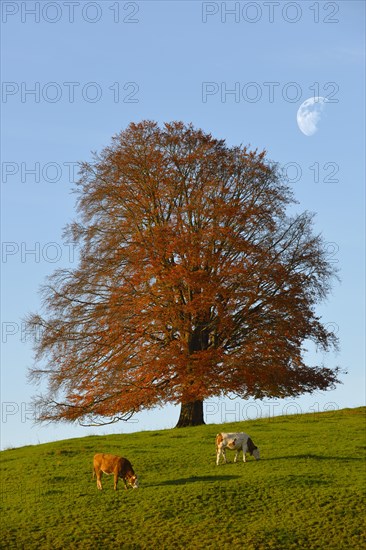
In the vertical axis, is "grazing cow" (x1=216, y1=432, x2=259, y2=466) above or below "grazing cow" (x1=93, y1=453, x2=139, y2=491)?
above

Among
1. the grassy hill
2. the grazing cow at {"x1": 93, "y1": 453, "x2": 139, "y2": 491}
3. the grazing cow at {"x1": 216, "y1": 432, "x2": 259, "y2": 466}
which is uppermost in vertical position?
the grazing cow at {"x1": 216, "y1": 432, "x2": 259, "y2": 466}

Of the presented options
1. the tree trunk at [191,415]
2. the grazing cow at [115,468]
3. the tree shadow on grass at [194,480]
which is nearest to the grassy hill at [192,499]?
the tree shadow on grass at [194,480]

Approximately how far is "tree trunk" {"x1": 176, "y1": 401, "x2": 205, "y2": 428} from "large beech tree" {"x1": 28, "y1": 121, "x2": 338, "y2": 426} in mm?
68

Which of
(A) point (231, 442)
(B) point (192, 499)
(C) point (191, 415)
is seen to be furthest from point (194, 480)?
(C) point (191, 415)

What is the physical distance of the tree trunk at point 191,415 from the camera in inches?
1569

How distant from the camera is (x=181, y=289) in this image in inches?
1545

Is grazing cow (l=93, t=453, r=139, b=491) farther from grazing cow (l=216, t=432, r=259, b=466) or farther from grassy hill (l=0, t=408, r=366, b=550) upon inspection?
grazing cow (l=216, t=432, r=259, b=466)

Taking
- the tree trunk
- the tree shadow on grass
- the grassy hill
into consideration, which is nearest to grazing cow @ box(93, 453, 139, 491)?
the grassy hill

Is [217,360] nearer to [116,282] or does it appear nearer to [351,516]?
[116,282]

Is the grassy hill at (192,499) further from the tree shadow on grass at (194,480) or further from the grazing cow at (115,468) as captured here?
the grazing cow at (115,468)

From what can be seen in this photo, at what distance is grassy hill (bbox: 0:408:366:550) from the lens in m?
22.2

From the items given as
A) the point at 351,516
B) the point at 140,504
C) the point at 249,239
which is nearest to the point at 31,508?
the point at 140,504

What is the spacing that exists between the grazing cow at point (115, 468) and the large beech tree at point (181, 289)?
1046 cm

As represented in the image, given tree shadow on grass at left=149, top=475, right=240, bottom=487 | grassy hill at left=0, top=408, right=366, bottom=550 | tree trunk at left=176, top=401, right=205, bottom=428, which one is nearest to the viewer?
grassy hill at left=0, top=408, right=366, bottom=550
